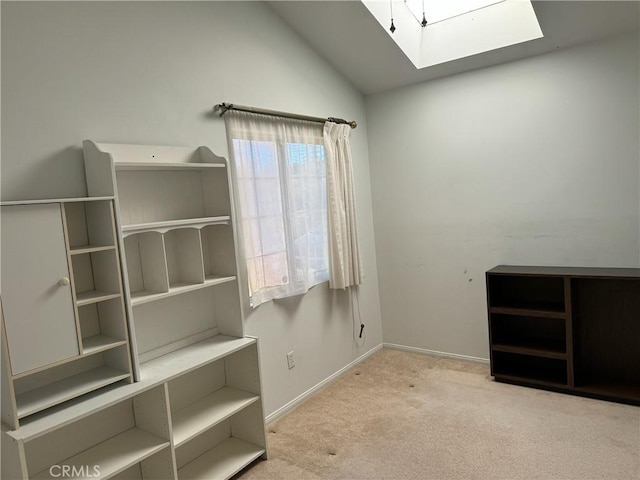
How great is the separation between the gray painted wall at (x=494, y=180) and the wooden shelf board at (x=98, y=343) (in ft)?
8.30

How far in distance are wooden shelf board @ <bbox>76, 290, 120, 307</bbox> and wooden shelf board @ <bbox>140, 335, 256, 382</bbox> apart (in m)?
0.41

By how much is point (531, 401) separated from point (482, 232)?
1247mm

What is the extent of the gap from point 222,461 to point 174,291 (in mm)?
989

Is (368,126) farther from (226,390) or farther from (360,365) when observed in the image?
(226,390)

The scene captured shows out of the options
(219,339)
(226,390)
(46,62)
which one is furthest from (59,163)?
(226,390)

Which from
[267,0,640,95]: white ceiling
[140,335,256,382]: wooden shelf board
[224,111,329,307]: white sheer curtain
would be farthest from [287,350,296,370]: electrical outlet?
[267,0,640,95]: white ceiling

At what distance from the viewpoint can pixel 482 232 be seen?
3.49 metres

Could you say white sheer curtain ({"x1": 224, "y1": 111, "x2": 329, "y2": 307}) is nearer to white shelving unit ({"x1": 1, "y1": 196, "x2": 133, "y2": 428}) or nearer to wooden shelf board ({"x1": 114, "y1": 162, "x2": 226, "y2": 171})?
wooden shelf board ({"x1": 114, "y1": 162, "x2": 226, "y2": 171})

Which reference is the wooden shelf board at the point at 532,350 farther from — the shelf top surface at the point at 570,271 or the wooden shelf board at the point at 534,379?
the shelf top surface at the point at 570,271

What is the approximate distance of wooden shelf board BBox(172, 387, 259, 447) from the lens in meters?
2.16

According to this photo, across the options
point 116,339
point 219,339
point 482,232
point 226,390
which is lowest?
point 226,390

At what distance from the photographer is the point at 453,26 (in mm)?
3273

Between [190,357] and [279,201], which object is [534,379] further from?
[190,357]

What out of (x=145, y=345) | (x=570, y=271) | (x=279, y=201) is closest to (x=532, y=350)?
(x=570, y=271)
